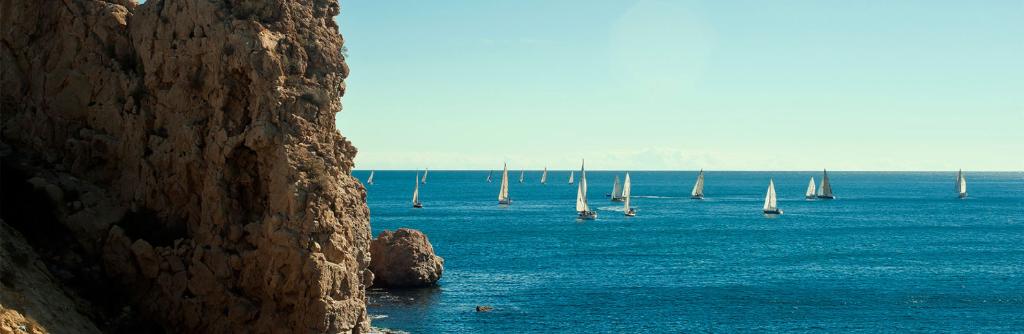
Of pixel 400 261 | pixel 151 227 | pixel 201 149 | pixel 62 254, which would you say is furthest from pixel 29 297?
pixel 400 261

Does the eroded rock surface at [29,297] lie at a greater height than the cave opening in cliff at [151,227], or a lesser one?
lesser

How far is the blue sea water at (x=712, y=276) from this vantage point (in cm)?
5556

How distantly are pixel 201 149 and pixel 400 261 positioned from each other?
30.8 meters

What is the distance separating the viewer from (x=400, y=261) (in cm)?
6450

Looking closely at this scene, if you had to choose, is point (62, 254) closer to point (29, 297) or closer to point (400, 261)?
point (29, 297)

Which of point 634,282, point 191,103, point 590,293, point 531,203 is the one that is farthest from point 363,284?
point 531,203

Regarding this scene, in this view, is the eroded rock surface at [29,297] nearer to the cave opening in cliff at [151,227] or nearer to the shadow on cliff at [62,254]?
the shadow on cliff at [62,254]

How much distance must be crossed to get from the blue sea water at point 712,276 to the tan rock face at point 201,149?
18118mm

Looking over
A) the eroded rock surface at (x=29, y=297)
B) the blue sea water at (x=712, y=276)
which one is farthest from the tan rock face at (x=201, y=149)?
the blue sea water at (x=712, y=276)

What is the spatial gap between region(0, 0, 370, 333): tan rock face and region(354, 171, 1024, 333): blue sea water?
18.1m

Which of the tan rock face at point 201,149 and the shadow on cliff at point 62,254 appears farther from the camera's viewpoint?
the tan rock face at point 201,149

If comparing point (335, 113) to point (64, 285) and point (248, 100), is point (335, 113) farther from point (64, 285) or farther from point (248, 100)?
point (64, 285)

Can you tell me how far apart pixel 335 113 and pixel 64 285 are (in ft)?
37.0

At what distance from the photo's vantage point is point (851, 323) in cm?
5544
